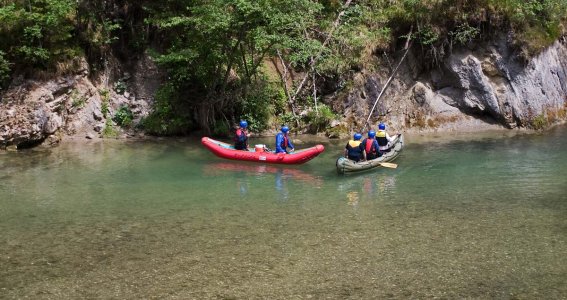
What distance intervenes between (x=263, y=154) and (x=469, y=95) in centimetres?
1011

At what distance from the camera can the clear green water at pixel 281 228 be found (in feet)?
25.8

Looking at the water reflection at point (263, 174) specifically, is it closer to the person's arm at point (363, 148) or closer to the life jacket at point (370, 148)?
the person's arm at point (363, 148)

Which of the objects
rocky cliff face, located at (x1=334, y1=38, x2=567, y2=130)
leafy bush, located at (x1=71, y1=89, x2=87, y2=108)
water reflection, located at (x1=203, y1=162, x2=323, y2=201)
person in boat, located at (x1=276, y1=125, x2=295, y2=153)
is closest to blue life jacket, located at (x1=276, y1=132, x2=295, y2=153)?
person in boat, located at (x1=276, y1=125, x2=295, y2=153)

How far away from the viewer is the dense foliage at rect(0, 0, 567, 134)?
18.7 metres

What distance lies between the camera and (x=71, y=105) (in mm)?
20031

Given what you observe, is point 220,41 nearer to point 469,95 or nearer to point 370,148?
point 370,148

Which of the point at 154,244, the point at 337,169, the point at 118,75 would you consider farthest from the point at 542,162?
the point at 118,75

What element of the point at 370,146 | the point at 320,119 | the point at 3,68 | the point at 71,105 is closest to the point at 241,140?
the point at 370,146

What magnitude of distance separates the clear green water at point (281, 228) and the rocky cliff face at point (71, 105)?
5.06ft

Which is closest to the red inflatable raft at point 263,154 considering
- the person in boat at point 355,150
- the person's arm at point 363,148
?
the person in boat at point 355,150

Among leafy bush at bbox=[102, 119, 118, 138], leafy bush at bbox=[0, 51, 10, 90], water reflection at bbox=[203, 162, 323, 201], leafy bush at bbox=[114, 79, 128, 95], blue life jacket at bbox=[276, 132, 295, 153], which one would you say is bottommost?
water reflection at bbox=[203, 162, 323, 201]

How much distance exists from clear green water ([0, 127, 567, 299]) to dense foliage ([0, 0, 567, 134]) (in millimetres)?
4163

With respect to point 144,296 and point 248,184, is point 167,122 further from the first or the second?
point 144,296

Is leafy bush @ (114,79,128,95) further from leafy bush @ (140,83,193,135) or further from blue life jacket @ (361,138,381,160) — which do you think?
blue life jacket @ (361,138,381,160)
